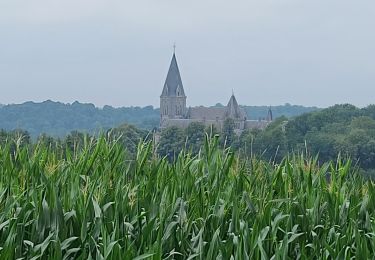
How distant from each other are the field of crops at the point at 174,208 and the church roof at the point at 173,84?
65039mm

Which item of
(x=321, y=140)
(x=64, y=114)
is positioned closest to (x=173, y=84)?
(x=64, y=114)

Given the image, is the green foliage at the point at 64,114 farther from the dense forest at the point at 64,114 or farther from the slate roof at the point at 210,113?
the slate roof at the point at 210,113

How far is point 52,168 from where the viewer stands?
3.07 m

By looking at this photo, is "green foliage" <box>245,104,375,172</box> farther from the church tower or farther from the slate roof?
the church tower

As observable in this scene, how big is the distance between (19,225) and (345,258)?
124 centimetres

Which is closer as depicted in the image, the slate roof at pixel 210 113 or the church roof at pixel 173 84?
the slate roof at pixel 210 113

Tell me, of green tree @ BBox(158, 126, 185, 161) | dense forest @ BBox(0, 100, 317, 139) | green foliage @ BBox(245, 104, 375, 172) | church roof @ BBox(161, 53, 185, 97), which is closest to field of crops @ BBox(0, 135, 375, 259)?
green tree @ BBox(158, 126, 185, 161)

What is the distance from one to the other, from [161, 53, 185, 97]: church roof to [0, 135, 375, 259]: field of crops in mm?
65039

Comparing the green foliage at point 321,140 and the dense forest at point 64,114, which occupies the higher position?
the dense forest at point 64,114

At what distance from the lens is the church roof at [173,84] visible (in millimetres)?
69625

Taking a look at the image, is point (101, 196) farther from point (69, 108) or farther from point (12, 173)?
point (69, 108)

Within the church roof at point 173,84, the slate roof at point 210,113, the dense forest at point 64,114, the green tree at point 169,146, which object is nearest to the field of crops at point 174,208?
the green tree at point 169,146

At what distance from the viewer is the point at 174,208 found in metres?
2.75

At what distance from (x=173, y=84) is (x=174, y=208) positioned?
229 ft
